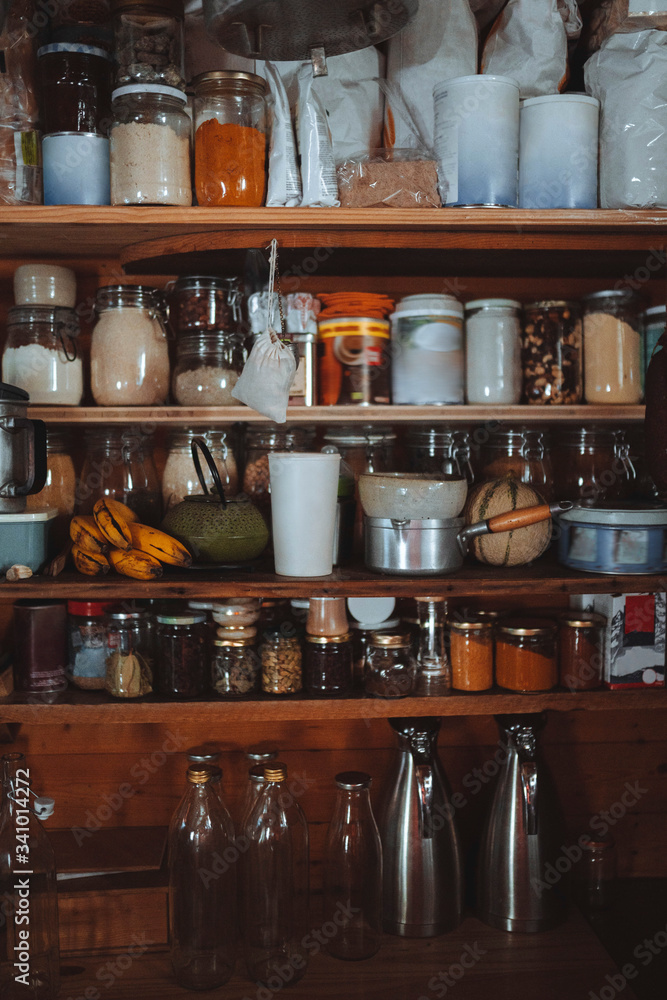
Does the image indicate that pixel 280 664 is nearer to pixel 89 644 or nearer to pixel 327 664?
pixel 327 664

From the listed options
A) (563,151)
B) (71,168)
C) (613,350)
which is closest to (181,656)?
(71,168)

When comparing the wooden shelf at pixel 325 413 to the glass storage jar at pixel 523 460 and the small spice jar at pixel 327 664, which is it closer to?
the glass storage jar at pixel 523 460

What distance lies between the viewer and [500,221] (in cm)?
128

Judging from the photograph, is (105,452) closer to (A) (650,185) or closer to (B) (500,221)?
(B) (500,221)

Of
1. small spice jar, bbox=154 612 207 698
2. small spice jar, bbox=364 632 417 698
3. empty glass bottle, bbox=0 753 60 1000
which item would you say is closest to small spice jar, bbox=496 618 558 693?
small spice jar, bbox=364 632 417 698

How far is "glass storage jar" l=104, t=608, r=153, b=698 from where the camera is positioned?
4.39 feet

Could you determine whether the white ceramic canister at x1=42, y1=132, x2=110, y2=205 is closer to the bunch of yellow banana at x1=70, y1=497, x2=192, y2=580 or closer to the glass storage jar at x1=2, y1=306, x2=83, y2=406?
the glass storage jar at x1=2, y1=306, x2=83, y2=406

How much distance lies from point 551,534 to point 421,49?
865 millimetres

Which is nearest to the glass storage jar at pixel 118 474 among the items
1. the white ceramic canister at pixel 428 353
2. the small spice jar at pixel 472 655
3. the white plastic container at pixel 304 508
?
the white plastic container at pixel 304 508

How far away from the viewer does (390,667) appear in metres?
1.38

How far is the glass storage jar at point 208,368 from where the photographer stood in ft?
4.60

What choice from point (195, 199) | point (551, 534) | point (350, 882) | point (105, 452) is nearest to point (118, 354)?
point (105, 452)

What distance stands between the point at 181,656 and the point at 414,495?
0.48 meters

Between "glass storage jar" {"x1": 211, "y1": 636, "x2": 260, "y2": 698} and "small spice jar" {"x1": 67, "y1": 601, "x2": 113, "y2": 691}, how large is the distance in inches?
7.7
